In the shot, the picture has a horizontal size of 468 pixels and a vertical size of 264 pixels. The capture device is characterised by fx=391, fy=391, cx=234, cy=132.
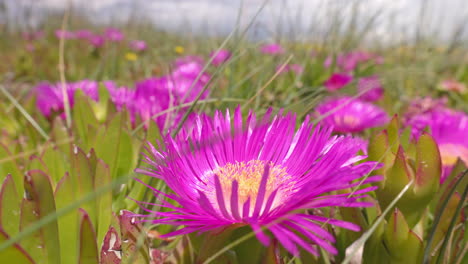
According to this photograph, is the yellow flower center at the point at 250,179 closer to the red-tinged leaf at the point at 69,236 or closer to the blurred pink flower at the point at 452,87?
the red-tinged leaf at the point at 69,236

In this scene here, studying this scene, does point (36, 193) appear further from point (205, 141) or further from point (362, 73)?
point (362, 73)

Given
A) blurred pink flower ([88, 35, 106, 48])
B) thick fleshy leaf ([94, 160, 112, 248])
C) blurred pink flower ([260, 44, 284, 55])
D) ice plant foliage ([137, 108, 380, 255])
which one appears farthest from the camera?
blurred pink flower ([88, 35, 106, 48])

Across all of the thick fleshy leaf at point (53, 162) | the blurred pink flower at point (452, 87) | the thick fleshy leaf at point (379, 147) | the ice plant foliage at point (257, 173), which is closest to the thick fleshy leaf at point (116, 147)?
the thick fleshy leaf at point (53, 162)

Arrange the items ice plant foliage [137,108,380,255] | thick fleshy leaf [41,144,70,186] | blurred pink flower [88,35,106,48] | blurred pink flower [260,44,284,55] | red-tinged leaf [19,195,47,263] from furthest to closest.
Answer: blurred pink flower [88,35,106,48] < blurred pink flower [260,44,284,55] < thick fleshy leaf [41,144,70,186] < red-tinged leaf [19,195,47,263] < ice plant foliage [137,108,380,255]

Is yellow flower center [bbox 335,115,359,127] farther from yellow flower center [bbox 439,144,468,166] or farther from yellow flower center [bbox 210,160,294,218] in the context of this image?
yellow flower center [bbox 210,160,294,218]

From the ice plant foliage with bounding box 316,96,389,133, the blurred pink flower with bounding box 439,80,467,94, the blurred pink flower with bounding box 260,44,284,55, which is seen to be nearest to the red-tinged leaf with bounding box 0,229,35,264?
the ice plant foliage with bounding box 316,96,389,133

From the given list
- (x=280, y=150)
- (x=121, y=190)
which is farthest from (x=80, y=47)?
(x=280, y=150)
